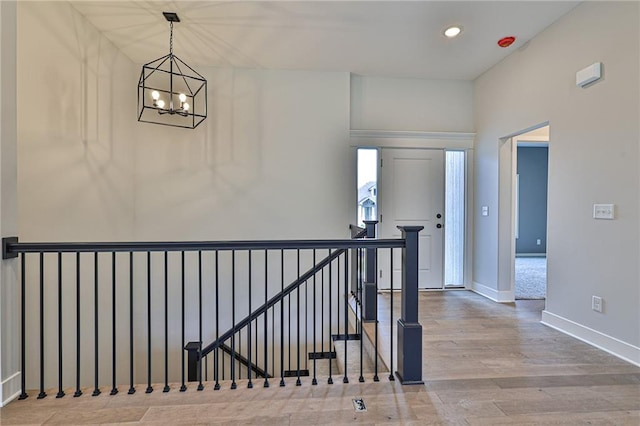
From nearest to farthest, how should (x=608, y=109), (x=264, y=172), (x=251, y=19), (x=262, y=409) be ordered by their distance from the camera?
1. (x=262, y=409)
2. (x=608, y=109)
3. (x=251, y=19)
4. (x=264, y=172)

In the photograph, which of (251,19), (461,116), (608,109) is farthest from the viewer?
(461,116)

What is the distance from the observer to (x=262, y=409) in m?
1.79

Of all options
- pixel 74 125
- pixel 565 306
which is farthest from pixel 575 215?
pixel 74 125

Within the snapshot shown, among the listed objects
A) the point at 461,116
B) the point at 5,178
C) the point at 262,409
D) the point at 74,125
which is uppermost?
the point at 461,116

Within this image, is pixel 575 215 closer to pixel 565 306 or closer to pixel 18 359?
pixel 565 306

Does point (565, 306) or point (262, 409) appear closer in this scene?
point (262, 409)

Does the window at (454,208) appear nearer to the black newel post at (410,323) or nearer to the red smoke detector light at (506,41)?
the red smoke detector light at (506,41)

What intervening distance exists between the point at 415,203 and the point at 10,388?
163 inches

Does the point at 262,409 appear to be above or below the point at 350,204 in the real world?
below

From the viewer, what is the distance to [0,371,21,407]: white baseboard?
1.79 meters

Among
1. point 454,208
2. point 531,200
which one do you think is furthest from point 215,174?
point 531,200

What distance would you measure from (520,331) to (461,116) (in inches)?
111

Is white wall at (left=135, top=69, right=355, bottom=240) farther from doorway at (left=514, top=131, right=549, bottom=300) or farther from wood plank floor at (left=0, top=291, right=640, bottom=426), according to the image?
doorway at (left=514, top=131, right=549, bottom=300)

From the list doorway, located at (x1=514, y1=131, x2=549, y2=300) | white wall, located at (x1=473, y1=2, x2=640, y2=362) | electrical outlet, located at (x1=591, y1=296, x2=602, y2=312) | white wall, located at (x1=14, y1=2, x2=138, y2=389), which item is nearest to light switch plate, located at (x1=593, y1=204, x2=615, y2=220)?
white wall, located at (x1=473, y1=2, x2=640, y2=362)
